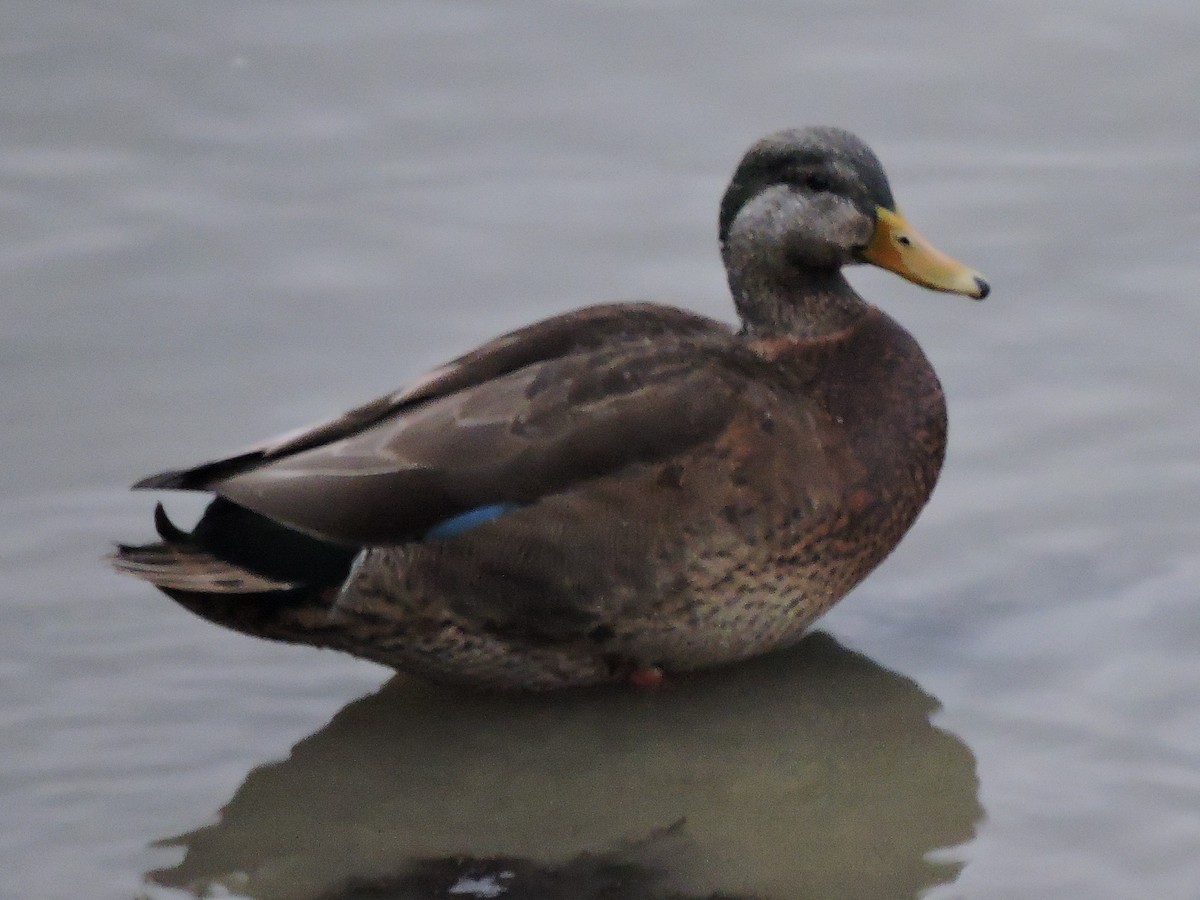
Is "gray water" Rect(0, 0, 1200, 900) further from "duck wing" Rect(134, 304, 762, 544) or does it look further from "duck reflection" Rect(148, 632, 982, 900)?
"duck wing" Rect(134, 304, 762, 544)

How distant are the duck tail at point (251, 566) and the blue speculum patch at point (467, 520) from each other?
18 centimetres

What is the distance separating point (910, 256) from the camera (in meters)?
5.52

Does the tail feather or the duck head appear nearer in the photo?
the tail feather

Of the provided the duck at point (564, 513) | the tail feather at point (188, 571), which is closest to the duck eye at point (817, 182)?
the duck at point (564, 513)

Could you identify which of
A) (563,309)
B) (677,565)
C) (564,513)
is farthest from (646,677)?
(563,309)

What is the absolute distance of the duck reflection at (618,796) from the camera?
4.59 meters

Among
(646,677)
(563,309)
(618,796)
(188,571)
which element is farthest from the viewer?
(563,309)

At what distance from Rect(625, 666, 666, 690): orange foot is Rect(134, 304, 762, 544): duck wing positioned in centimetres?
48

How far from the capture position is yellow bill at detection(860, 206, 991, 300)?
18.0 feet

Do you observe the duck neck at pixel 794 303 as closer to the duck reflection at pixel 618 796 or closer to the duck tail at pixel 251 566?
the duck reflection at pixel 618 796

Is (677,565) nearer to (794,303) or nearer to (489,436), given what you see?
(489,436)

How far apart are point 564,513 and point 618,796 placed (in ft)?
1.92

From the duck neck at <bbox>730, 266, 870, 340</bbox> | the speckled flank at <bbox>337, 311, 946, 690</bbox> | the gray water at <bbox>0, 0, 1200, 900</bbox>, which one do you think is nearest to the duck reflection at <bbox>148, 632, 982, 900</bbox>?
the gray water at <bbox>0, 0, 1200, 900</bbox>

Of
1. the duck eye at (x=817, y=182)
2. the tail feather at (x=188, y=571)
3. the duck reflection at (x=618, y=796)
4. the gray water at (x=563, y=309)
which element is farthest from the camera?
the duck eye at (x=817, y=182)
